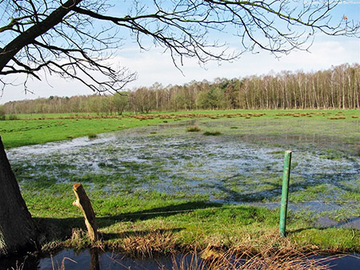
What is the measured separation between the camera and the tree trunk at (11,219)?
448cm

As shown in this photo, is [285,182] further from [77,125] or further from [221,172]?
[77,125]

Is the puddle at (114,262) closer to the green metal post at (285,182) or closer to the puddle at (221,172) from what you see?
the green metal post at (285,182)

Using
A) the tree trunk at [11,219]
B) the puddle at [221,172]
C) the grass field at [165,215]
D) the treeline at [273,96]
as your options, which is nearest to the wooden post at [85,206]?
the grass field at [165,215]

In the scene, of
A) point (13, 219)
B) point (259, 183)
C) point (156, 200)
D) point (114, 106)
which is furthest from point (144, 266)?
point (114, 106)

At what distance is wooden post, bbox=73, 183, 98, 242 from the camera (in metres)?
4.55

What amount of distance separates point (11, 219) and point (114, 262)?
6.21 ft

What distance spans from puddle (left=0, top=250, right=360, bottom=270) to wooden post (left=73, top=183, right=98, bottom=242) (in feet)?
1.09

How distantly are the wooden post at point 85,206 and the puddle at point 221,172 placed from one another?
3.24 meters

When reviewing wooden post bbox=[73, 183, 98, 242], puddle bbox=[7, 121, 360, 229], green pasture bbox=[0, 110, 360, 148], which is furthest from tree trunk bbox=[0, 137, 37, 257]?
green pasture bbox=[0, 110, 360, 148]

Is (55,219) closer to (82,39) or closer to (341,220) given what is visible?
(82,39)

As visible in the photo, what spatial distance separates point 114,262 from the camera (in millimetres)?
4406

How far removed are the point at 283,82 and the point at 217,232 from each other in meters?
87.5

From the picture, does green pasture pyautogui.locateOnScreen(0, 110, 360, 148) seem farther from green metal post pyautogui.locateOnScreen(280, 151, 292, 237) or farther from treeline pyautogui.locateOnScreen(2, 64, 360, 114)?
green metal post pyautogui.locateOnScreen(280, 151, 292, 237)

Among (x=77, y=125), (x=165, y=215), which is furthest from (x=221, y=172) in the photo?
(x=77, y=125)
